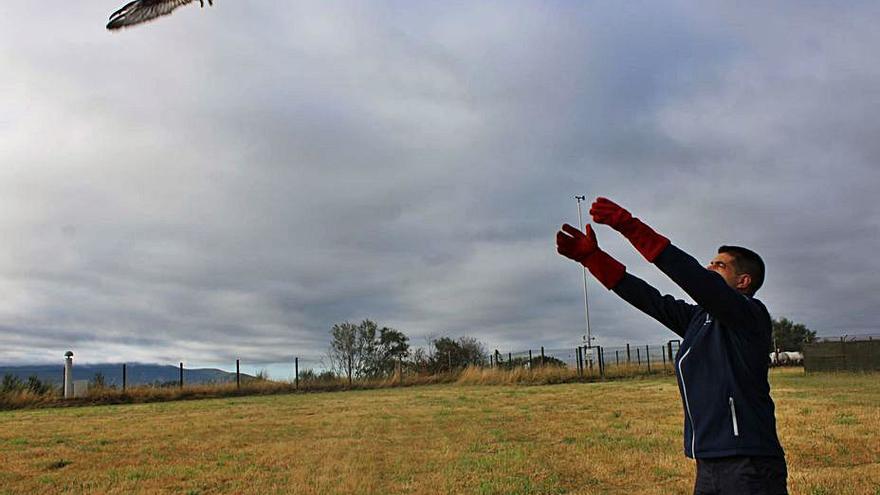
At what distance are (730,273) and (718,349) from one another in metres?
0.39

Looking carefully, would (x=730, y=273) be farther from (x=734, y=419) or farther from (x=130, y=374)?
(x=130, y=374)

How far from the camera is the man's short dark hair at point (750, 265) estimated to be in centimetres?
354

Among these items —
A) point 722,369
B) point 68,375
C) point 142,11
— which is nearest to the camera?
point 142,11

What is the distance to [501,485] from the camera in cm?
801

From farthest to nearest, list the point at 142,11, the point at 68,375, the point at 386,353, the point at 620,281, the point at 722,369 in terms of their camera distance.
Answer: the point at 386,353
the point at 68,375
the point at 620,281
the point at 722,369
the point at 142,11

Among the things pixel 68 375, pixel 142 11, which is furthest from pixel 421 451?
pixel 68 375

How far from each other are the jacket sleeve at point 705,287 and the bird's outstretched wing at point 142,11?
206 centimetres

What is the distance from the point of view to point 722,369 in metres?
3.36

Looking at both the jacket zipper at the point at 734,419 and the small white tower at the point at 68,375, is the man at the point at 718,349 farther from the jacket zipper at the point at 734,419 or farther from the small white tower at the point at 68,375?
the small white tower at the point at 68,375

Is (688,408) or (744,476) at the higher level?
(688,408)

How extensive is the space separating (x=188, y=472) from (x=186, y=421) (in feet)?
26.3

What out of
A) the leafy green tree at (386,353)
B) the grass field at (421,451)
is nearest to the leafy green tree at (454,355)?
the leafy green tree at (386,353)

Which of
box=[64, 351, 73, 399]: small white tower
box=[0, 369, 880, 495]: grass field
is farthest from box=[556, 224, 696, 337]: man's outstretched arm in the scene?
box=[64, 351, 73, 399]: small white tower

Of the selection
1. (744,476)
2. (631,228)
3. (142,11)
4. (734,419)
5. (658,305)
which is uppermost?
(142,11)
